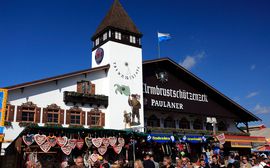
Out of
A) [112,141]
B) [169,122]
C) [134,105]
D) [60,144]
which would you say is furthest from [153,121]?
[60,144]

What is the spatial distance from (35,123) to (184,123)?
1653 cm

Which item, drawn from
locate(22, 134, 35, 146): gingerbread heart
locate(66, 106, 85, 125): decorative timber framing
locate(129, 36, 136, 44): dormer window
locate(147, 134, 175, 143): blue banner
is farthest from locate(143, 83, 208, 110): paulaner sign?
locate(22, 134, 35, 146): gingerbread heart

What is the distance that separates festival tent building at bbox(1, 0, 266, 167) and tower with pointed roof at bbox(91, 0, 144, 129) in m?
0.08

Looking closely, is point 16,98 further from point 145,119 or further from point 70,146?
point 145,119

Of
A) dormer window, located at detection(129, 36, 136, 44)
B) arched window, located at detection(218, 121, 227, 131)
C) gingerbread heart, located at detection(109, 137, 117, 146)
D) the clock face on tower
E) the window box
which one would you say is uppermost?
dormer window, located at detection(129, 36, 136, 44)

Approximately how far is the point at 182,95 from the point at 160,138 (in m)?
7.56

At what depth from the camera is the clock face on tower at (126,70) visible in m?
25.8

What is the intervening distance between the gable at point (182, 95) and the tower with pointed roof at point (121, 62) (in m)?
1.69

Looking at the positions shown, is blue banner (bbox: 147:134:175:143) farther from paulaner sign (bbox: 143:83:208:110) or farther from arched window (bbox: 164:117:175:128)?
arched window (bbox: 164:117:175:128)

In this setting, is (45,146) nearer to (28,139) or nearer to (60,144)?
(60,144)

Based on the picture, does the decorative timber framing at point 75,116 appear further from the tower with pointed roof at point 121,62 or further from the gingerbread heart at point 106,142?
the gingerbread heart at point 106,142

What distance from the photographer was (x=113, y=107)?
24.5 meters

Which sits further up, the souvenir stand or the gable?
the gable

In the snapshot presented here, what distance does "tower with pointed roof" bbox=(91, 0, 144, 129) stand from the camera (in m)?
24.8
